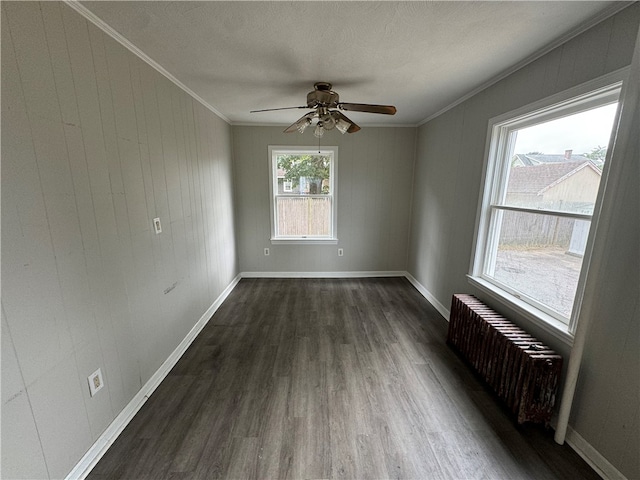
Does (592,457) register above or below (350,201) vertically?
below

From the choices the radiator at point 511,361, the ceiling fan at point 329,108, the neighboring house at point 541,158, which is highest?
the ceiling fan at point 329,108

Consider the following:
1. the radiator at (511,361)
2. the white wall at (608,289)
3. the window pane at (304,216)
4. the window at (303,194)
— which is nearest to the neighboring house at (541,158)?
the white wall at (608,289)

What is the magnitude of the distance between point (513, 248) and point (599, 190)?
0.84 metres

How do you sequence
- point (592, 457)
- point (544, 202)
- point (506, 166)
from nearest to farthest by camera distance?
point (592, 457) < point (544, 202) < point (506, 166)

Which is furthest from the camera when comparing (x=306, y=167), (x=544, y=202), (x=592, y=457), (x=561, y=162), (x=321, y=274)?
(x=321, y=274)

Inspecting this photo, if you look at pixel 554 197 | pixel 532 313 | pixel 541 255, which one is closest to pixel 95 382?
pixel 532 313

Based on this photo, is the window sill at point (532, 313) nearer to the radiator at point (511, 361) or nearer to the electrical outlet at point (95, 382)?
the radiator at point (511, 361)

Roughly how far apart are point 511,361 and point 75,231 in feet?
8.96

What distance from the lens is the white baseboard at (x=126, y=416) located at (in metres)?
1.37

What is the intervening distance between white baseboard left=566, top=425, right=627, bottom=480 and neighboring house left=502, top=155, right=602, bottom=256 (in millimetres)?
1106

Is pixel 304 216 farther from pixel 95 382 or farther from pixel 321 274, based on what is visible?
pixel 95 382

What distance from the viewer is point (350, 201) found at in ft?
13.6

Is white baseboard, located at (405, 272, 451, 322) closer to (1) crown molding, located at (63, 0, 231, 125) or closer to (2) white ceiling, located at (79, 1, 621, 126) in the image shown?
(2) white ceiling, located at (79, 1, 621, 126)

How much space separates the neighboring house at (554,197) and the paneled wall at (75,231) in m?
2.87
